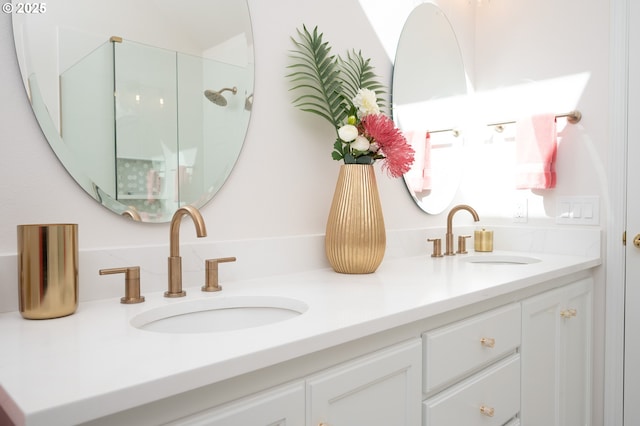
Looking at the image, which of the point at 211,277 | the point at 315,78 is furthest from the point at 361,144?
the point at 211,277

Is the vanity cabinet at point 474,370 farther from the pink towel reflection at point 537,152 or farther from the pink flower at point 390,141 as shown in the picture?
the pink towel reflection at point 537,152

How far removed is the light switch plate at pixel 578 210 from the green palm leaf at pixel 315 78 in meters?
1.12

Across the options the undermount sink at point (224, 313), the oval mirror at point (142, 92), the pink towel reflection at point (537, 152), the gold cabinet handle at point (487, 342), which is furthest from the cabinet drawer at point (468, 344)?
the pink towel reflection at point (537, 152)

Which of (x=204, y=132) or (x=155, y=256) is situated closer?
(x=155, y=256)

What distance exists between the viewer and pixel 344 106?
1.46m

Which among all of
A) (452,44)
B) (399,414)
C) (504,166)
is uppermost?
(452,44)

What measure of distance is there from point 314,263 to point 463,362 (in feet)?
1.82

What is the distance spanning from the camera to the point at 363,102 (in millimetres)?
1364

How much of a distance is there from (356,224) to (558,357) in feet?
2.89

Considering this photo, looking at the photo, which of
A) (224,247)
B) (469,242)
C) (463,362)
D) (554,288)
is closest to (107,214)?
(224,247)

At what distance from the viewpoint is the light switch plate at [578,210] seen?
1.88 m

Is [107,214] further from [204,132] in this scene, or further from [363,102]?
[363,102]

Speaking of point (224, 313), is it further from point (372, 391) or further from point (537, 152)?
point (537, 152)

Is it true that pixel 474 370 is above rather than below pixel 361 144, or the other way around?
below
